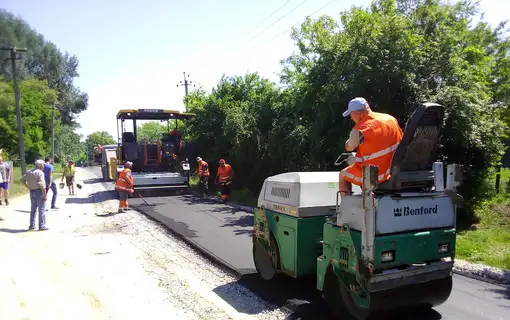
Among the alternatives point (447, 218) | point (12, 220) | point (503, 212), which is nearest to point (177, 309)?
point (447, 218)

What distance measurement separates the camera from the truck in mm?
15273

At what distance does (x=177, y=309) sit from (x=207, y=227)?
182 inches

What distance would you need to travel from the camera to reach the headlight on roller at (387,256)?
364cm

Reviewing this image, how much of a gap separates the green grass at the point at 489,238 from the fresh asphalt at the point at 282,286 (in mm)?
1147

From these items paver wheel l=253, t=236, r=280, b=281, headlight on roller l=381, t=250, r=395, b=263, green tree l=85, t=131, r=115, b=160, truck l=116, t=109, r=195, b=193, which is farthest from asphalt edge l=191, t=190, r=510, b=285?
green tree l=85, t=131, r=115, b=160

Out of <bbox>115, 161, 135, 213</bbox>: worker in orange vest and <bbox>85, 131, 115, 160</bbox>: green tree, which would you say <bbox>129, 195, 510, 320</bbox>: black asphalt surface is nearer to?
<bbox>115, 161, 135, 213</bbox>: worker in orange vest

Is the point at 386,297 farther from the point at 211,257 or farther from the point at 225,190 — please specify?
the point at 225,190

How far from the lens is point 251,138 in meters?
15.0

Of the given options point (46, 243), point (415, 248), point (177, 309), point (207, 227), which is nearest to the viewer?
point (415, 248)

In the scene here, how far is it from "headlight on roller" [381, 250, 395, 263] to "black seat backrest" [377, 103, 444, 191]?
61cm

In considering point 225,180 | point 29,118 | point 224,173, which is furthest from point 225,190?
point 29,118

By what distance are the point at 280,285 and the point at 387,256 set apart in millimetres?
2043

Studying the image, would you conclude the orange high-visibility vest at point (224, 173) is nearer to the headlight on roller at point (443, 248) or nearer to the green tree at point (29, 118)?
the headlight on roller at point (443, 248)

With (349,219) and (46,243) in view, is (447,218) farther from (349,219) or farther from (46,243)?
(46,243)
